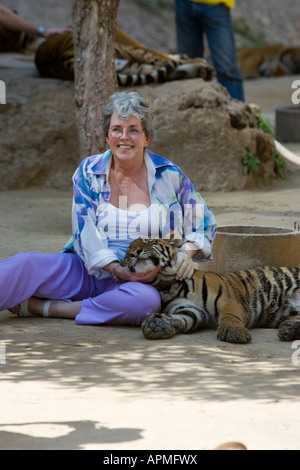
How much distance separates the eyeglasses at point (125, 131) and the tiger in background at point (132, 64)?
4.59 m

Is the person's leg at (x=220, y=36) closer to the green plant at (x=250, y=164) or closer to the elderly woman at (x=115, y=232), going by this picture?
the green plant at (x=250, y=164)

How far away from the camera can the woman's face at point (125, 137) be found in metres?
4.83

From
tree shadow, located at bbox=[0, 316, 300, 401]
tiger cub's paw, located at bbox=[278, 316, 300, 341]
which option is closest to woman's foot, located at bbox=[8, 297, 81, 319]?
tree shadow, located at bbox=[0, 316, 300, 401]

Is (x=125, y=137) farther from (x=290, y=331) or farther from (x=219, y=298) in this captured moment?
(x=290, y=331)

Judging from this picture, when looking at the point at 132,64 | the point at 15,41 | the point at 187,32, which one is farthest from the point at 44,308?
the point at 15,41

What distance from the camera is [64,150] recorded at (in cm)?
937

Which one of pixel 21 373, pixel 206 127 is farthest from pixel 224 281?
pixel 206 127

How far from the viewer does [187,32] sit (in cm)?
1060

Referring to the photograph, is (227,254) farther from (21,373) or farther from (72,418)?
(72,418)

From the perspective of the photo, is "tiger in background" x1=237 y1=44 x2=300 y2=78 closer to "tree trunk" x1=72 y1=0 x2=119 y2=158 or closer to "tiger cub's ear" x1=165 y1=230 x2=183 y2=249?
"tree trunk" x1=72 y1=0 x2=119 y2=158

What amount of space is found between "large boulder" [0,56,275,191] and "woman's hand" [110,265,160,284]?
14.8 feet

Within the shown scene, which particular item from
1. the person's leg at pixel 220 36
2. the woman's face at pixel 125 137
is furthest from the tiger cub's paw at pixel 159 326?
the person's leg at pixel 220 36

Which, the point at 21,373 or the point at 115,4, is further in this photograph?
the point at 115,4
